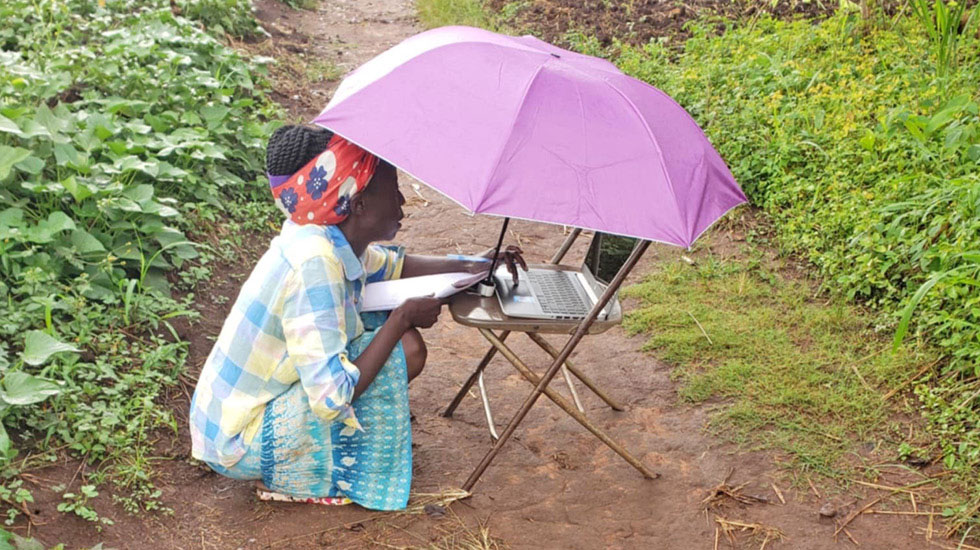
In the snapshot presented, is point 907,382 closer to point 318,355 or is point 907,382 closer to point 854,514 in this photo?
point 854,514

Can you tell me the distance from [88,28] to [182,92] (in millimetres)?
1311

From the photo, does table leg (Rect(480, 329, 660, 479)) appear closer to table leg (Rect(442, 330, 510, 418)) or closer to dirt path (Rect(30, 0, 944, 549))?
dirt path (Rect(30, 0, 944, 549))

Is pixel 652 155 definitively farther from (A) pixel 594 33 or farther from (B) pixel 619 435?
(A) pixel 594 33

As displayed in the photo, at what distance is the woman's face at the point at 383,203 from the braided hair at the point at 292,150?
0.20 metres

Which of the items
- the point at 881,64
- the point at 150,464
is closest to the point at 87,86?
the point at 150,464

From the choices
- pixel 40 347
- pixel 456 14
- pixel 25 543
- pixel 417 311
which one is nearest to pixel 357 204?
pixel 417 311

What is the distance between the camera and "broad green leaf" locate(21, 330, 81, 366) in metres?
3.06

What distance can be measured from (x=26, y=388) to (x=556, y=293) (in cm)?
176

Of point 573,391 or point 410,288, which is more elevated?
point 410,288

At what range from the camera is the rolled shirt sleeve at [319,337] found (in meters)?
2.73

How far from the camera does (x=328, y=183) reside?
2799 millimetres

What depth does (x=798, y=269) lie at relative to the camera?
485 cm

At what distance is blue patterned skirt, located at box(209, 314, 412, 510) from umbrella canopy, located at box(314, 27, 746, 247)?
75cm

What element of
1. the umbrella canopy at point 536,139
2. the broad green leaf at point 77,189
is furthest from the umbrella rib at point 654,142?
the broad green leaf at point 77,189
